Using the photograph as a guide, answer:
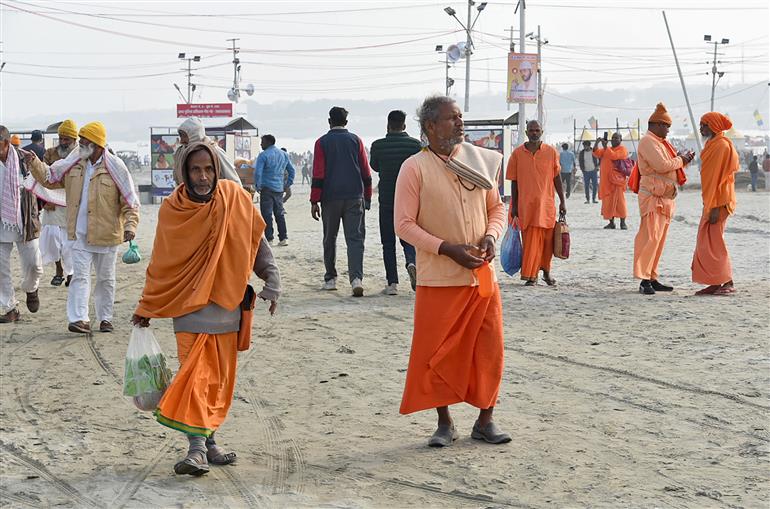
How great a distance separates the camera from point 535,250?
1241 cm

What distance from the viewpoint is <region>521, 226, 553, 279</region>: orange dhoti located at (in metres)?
12.4

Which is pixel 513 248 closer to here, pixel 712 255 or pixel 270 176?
pixel 712 255

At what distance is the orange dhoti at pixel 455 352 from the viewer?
5.79 m

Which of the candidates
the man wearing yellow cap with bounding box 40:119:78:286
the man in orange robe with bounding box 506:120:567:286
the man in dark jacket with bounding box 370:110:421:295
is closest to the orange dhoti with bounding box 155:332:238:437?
the man in dark jacket with bounding box 370:110:421:295

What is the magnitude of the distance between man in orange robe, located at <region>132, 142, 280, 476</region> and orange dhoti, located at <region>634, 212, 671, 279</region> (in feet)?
22.5

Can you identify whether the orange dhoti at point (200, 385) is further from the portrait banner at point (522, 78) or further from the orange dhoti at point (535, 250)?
the portrait banner at point (522, 78)

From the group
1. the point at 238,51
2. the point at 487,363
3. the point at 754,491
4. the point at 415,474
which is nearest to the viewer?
the point at 754,491

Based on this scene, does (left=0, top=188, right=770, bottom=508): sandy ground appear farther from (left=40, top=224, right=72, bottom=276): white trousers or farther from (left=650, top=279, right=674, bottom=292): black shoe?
(left=40, top=224, right=72, bottom=276): white trousers

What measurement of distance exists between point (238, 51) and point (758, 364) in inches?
3070

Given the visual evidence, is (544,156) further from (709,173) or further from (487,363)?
(487,363)

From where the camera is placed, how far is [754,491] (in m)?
5.00

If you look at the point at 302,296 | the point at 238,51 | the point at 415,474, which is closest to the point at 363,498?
the point at 415,474

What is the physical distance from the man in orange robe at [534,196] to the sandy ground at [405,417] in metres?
0.87

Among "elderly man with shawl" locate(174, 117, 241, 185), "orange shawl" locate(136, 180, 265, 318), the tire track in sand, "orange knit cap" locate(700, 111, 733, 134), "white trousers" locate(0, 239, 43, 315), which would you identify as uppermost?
"orange knit cap" locate(700, 111, 733, 134)
